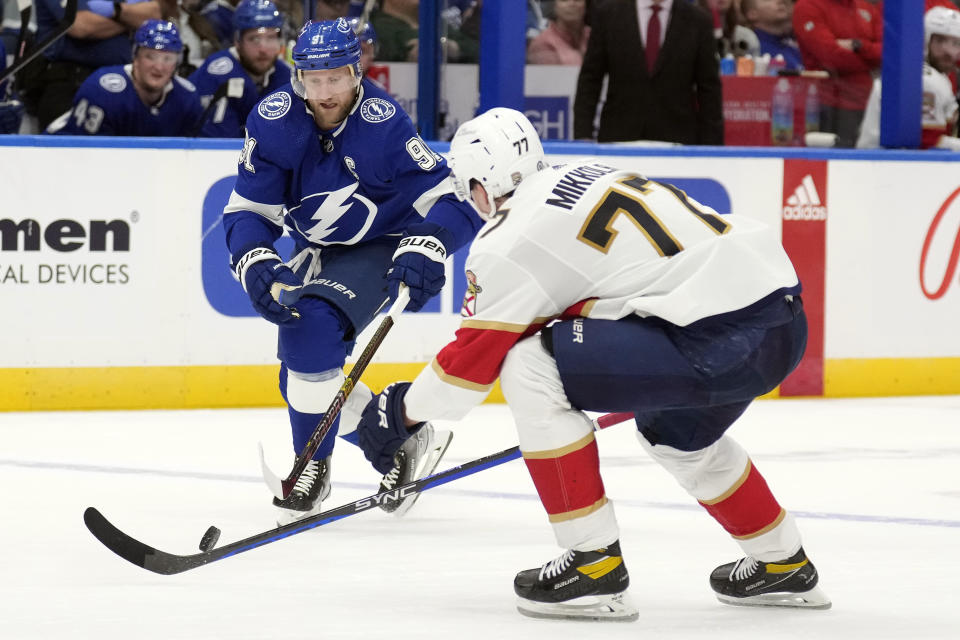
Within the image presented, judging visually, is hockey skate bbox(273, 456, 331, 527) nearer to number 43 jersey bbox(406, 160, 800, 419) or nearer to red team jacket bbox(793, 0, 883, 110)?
number 43 jersey bbox(406, 160, 800, 419)

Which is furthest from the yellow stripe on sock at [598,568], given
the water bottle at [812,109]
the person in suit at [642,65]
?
the water bottle at [812,109]

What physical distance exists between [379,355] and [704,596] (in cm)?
287

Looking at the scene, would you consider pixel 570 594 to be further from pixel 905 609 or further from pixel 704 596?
pixel 905 609

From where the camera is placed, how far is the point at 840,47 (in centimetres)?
678

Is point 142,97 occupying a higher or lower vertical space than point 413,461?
higher

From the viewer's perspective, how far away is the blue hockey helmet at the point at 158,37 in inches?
234

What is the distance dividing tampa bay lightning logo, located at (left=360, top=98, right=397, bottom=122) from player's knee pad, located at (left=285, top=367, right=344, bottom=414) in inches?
24.4

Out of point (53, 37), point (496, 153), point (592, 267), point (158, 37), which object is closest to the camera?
point (592, 267)

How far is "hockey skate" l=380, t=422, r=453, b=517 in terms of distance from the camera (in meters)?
3.87

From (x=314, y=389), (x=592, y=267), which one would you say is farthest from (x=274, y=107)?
(x=592, y=267)

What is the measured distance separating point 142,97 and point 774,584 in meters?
3.84

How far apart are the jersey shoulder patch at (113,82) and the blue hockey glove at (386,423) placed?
3265 millimetres

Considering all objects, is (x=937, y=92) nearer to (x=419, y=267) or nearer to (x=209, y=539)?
(x=419, y=267)

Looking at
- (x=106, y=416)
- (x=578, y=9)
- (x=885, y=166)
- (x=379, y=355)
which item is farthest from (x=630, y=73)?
(x=106, y=416)
